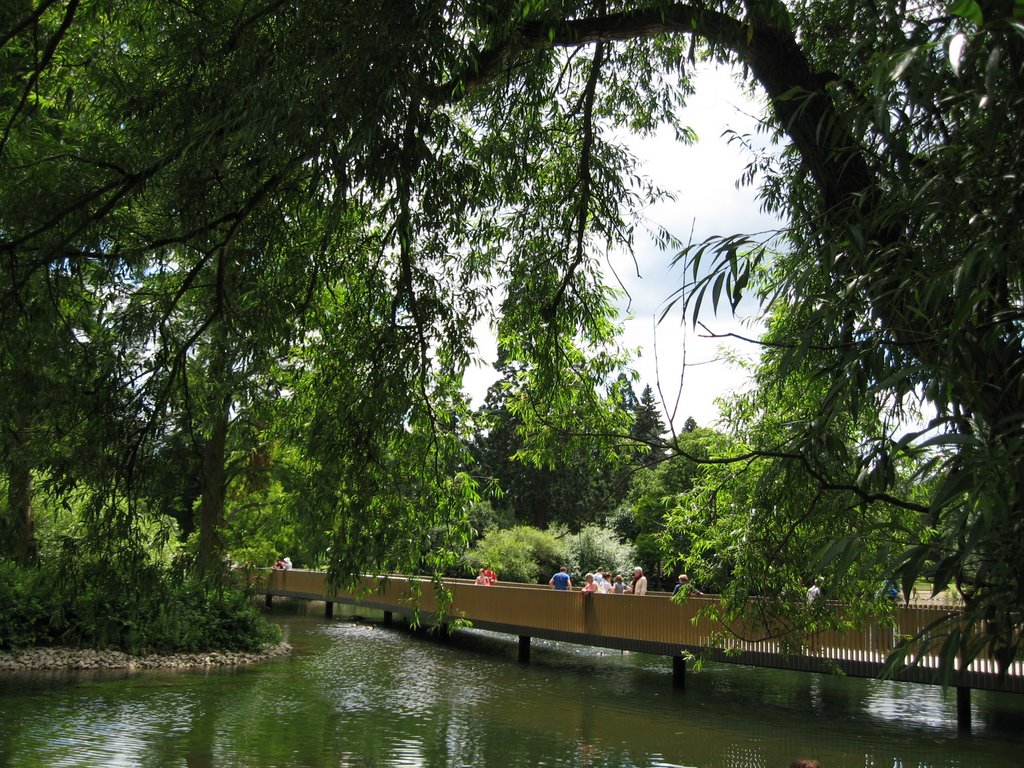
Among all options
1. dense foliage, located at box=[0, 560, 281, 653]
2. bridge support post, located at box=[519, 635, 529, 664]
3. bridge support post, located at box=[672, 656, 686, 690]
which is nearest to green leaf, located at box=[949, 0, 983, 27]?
dense foliage, located at box=[0, 560, 281, 653]

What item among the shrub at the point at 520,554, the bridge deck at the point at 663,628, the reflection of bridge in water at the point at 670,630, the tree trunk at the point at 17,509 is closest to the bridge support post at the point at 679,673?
the reflection of bridge in water at the point at 670,630

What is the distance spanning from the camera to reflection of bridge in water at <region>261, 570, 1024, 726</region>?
12852 millimetres

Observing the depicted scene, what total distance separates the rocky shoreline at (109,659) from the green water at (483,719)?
1.93 ft

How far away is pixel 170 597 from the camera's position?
6.34 m

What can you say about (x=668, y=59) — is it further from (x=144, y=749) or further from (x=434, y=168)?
(x=144, y=749)

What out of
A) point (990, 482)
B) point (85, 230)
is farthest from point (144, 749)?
point (990, 482)

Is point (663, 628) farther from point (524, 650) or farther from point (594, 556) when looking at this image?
point (594, 556)

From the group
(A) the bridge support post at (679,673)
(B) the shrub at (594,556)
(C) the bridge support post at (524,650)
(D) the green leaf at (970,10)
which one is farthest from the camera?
(B) the shrub at (594,556)

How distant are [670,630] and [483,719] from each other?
448 cm

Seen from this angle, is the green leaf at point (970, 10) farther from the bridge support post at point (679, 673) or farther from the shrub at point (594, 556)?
the shrub at point (594, 556)

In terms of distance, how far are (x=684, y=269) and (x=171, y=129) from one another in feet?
12.6

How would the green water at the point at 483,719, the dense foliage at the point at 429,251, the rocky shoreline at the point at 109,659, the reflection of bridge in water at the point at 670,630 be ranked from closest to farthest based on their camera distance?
the dense foliage at the point at 429,251 < the green water at the point at 483,719 < the reflection of bridge in water at the point at 670,630 < the rocky shoreline at the point at 109,659

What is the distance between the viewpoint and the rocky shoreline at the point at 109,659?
1712cm

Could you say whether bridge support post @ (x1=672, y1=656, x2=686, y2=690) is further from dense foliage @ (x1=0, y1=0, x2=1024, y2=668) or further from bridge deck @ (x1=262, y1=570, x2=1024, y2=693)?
dense foliage @ (x1=0, y1=0, x2=1024, y2=668)
